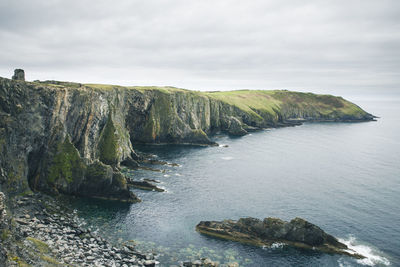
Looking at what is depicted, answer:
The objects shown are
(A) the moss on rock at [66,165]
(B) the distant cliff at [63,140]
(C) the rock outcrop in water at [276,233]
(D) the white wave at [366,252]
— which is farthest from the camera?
(A) the moss on rock at [66,165]

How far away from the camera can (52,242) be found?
1398 inches

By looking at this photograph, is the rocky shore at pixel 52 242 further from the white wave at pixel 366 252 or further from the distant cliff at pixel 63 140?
the white wave at pixel 366 252

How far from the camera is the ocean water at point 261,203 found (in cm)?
3994

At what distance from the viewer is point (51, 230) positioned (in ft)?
127

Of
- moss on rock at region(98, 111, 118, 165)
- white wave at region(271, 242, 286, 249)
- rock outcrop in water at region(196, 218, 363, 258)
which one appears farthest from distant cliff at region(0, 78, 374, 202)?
white wave at region(271, 242, 286, 249)

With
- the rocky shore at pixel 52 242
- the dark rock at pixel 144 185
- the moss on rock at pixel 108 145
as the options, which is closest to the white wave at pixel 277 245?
the rocky shore at pixel 52 242

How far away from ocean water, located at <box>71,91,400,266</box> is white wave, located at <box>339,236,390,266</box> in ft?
0.50

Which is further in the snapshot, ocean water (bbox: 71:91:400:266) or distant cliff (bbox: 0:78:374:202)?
distant cliff (bbox: 0:78:374:202)

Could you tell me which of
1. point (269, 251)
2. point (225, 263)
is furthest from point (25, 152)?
point (269, 251)

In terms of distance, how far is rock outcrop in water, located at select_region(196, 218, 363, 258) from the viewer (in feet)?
136

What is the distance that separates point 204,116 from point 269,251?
108 meters

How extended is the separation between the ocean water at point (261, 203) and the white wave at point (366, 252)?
0.15 meters

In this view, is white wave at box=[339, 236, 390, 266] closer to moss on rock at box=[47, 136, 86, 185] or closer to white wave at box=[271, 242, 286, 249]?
white wave at box=[271, 242, 286, 249]

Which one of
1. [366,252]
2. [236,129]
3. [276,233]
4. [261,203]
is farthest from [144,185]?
[236,129]
